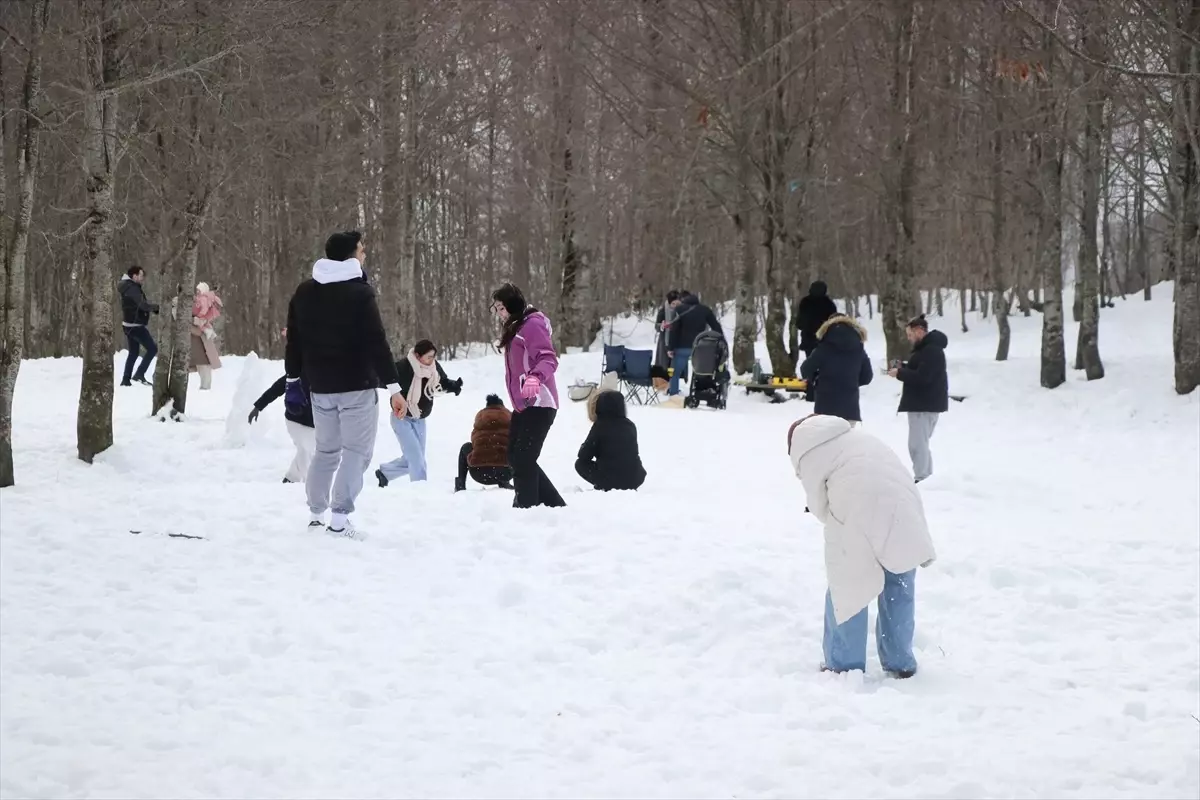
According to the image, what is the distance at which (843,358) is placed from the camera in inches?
461

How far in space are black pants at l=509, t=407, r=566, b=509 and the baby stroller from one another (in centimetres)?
960

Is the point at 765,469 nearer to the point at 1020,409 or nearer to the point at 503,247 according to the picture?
the point at 1020,409

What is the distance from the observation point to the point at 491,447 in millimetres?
10945

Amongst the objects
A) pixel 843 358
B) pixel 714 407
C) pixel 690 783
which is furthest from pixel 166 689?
pixel 714 407

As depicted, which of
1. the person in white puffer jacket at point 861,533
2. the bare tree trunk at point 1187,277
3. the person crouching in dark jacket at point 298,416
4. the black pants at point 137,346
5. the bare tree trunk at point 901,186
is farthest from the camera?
the bare tree trunk at point 901,186

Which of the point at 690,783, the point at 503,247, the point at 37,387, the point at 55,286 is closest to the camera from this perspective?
the point at 690,783

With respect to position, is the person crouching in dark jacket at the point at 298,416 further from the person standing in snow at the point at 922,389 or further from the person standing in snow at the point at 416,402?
the person standing in snow at the point at 922,389

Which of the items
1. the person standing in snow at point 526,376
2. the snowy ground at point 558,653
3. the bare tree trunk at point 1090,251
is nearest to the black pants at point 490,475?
the snowy ground at point 558,653

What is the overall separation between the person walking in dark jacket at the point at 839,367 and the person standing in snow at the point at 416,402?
3.46 metres

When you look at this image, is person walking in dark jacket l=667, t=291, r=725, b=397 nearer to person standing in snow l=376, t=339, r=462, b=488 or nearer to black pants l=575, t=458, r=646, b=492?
person standing in snow l=376, t=339, r=462, b=488

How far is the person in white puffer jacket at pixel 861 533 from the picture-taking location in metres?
5.71

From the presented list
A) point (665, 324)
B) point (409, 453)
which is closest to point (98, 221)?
point (409, 453)

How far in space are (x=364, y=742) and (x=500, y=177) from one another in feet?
87.7

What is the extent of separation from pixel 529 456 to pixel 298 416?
250cm
